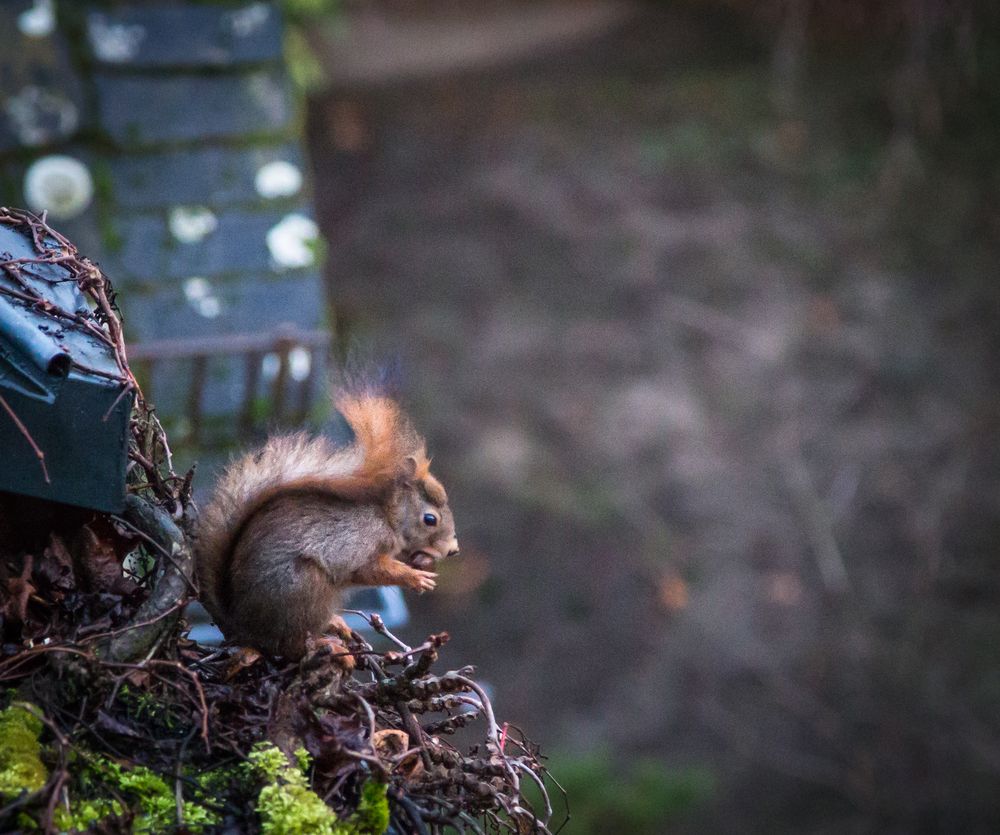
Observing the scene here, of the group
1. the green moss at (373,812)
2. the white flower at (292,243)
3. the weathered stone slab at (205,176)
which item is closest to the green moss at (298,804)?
the green moss at (373,812)

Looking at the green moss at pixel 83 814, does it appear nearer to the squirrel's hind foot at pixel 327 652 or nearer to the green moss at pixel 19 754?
the green moss at pixel 19 754

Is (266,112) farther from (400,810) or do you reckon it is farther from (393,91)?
(393,91)

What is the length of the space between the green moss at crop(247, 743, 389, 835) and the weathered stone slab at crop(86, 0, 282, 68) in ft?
13.3

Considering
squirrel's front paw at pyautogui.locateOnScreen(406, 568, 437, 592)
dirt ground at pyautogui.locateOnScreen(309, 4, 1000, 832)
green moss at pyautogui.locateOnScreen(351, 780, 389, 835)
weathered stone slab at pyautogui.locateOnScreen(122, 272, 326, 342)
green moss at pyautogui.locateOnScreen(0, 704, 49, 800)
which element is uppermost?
green moss at pyautogui.locateOnScreen(0, 704, 49, 800)

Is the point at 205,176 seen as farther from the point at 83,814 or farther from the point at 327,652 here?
the point at 83,814

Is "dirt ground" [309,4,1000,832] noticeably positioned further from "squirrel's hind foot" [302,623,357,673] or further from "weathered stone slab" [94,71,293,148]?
"squirrel's hind foot" [302,623,357,673]

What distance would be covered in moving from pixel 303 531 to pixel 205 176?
9.60ft

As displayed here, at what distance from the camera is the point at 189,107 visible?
5.22 metres

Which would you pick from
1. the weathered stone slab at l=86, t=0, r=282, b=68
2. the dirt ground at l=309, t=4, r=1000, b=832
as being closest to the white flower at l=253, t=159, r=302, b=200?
the weathered stone slab at l=86, t=0, r=282, b=68

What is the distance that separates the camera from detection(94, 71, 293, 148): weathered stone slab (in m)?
5.12

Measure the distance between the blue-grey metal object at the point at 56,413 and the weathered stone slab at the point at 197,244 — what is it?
2764 mm

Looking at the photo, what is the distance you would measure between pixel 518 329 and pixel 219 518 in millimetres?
5910

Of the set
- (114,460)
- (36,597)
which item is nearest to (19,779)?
(36,597)

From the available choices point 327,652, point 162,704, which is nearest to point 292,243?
point 327,652
